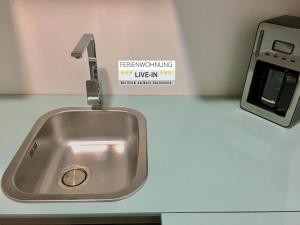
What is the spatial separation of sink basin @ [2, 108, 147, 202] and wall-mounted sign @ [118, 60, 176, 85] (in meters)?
0.14

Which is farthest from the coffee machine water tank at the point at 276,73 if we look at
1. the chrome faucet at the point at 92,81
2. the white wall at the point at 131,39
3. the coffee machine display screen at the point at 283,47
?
the chrome faucet at the point at 92,81

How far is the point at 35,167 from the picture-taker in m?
1.08

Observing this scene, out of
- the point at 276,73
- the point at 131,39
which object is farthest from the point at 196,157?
the point at 131,39

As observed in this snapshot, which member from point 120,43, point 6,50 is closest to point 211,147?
point 120,43

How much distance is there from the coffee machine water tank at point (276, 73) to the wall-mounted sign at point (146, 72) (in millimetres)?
316

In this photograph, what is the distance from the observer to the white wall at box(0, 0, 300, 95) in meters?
1.12

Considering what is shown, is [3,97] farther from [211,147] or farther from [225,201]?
[225,201]

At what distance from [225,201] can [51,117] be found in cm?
73

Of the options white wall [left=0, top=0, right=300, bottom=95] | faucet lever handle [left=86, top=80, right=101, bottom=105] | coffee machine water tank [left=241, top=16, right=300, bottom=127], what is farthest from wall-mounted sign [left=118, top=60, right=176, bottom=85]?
coffee machine water tank [left=241, top=16, right=300, bottom=127]

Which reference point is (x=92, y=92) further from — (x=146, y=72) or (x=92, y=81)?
(x=146, y=72)

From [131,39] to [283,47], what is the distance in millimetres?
556

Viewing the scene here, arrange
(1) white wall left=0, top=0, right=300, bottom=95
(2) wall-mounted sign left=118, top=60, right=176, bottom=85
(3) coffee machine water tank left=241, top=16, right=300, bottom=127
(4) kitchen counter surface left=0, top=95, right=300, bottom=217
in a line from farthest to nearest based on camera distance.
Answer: (2) wall-mounted sign left=118, top=60, right=176, bottom=85
(1) white wall left=0, top=0, right=300, bottom=95
(3) coffee machine water tank left=241, top=16, right=300, bottom=127
(4) kitchen counter surface left=0, top=95, right=300, bottom=217

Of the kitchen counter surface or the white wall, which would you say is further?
the white wall

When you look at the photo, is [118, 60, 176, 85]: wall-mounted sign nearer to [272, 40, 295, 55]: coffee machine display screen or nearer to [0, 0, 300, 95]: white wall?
[0, 0, 300, 95]: white wall
